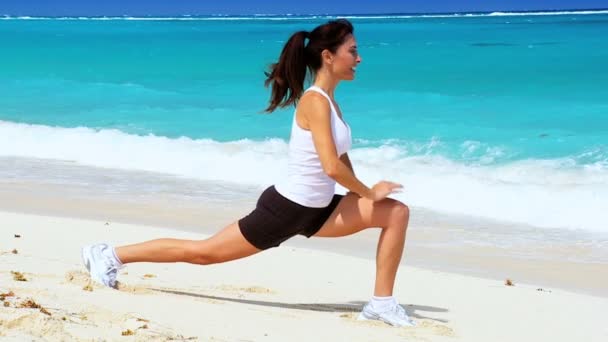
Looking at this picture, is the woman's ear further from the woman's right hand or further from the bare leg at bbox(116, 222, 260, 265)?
the bare leg at bbox(116, 222, 260, 265)

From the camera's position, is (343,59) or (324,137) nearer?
(324,137)

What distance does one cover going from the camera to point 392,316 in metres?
4.90

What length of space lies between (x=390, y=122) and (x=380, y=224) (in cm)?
1348

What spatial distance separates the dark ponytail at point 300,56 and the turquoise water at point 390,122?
4.86m

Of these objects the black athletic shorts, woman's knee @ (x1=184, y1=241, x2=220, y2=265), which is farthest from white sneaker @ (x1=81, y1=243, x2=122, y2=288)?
the black athletic shorts

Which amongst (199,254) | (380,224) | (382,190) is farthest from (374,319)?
(199,254)

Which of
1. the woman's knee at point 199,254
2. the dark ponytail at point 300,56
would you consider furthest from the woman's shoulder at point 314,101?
the woman's knee at point 199,254

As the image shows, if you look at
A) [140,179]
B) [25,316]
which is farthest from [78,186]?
[25,316]

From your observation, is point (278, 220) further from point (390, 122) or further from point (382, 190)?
point (390, 122)

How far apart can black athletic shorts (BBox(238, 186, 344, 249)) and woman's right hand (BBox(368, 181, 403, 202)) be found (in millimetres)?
224

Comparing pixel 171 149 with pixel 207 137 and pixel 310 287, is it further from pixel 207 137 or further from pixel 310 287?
pixel 310 287

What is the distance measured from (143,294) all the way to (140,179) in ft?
21.0

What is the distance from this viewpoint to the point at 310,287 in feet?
19.7

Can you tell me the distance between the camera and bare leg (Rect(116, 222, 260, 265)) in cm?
498
